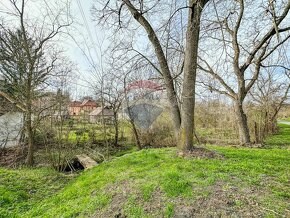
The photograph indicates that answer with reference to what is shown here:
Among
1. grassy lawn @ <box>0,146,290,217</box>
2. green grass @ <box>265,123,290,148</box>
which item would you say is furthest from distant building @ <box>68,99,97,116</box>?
green grass @ <box>265,123,290,148</box>

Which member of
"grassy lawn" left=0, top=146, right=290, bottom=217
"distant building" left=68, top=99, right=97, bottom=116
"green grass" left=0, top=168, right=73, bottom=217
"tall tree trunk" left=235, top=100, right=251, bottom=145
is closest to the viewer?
"grassy lawn" left=0, top=146, right=290, bottom=217

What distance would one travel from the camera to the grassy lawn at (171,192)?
294 cm

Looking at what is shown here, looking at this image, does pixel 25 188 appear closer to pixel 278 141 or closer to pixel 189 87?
pixel 189 87

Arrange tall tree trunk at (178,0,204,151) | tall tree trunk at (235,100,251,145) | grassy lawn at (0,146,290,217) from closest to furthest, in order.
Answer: grassy lawn at (0,146,290,217)
tall tree trunk at (178,0,204,151)
tall tree trunk at (235,100,251,145)

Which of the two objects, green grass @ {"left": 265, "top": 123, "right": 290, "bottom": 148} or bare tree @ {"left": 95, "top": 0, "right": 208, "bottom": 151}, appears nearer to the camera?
bare tree @ {"left": 95, "top": 0, "right": 208, "bottom": 151}

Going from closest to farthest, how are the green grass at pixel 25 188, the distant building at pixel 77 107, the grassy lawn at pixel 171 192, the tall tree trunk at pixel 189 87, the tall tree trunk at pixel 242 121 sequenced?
the grassy lawn at pixel 171 192 < the green grass at pixel 25 188 < the tall tree trunk at pixel 189 87 < the tall tree trunk at pixel 242 121 < the distant building at pixel 77 107

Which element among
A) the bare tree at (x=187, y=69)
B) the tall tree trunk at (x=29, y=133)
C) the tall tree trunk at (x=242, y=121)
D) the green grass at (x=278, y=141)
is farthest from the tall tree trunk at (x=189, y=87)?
the green grass at (x=278, y=141)

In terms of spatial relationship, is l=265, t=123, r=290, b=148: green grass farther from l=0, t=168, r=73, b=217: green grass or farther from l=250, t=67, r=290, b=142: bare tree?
l=0, t=168, r=73, b=217: green grass

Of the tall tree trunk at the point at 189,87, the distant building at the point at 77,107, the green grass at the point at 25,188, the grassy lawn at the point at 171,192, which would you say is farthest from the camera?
the distant building at the point at 77,107

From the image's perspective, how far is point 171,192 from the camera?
3.41 m

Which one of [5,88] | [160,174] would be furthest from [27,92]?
[160,174]

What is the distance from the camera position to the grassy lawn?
2.94 metres

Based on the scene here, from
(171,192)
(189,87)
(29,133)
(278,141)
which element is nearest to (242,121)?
(278,141)

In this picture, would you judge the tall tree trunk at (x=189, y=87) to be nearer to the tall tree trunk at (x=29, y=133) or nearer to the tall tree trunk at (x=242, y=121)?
the tall tree trunk at (x=242, y=121)
